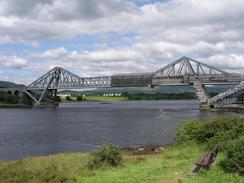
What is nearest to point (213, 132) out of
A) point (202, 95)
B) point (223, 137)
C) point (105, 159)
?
point (223, 137)

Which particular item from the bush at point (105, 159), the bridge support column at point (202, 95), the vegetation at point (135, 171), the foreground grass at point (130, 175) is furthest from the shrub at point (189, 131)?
the bridge support column at point (202, 95)

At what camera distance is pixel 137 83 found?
18850 centimetres

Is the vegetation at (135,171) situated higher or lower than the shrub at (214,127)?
lower

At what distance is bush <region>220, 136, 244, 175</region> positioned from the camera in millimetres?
17094

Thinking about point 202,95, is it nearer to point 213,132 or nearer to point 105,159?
point 213,132

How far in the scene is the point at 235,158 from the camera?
679 inches

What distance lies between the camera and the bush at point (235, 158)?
1709cm

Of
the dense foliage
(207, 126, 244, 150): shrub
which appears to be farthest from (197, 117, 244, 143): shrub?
(207, 126, 244, 150): shrub

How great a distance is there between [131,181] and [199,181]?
2.43m

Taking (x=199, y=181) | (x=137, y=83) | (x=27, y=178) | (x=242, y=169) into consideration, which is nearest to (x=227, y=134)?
(x=242, y=169)

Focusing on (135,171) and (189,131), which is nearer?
(135,171)

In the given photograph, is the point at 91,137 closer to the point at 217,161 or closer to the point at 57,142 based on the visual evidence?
the point at 57,142

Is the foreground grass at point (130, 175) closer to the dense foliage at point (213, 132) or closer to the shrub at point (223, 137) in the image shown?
the shrub at point (223, 137)

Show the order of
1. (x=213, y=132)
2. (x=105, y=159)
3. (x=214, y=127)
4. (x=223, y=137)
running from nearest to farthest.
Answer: (x=105, y=159), (x=223, y=137), (x=213, y=132), (x=214, y=127)
